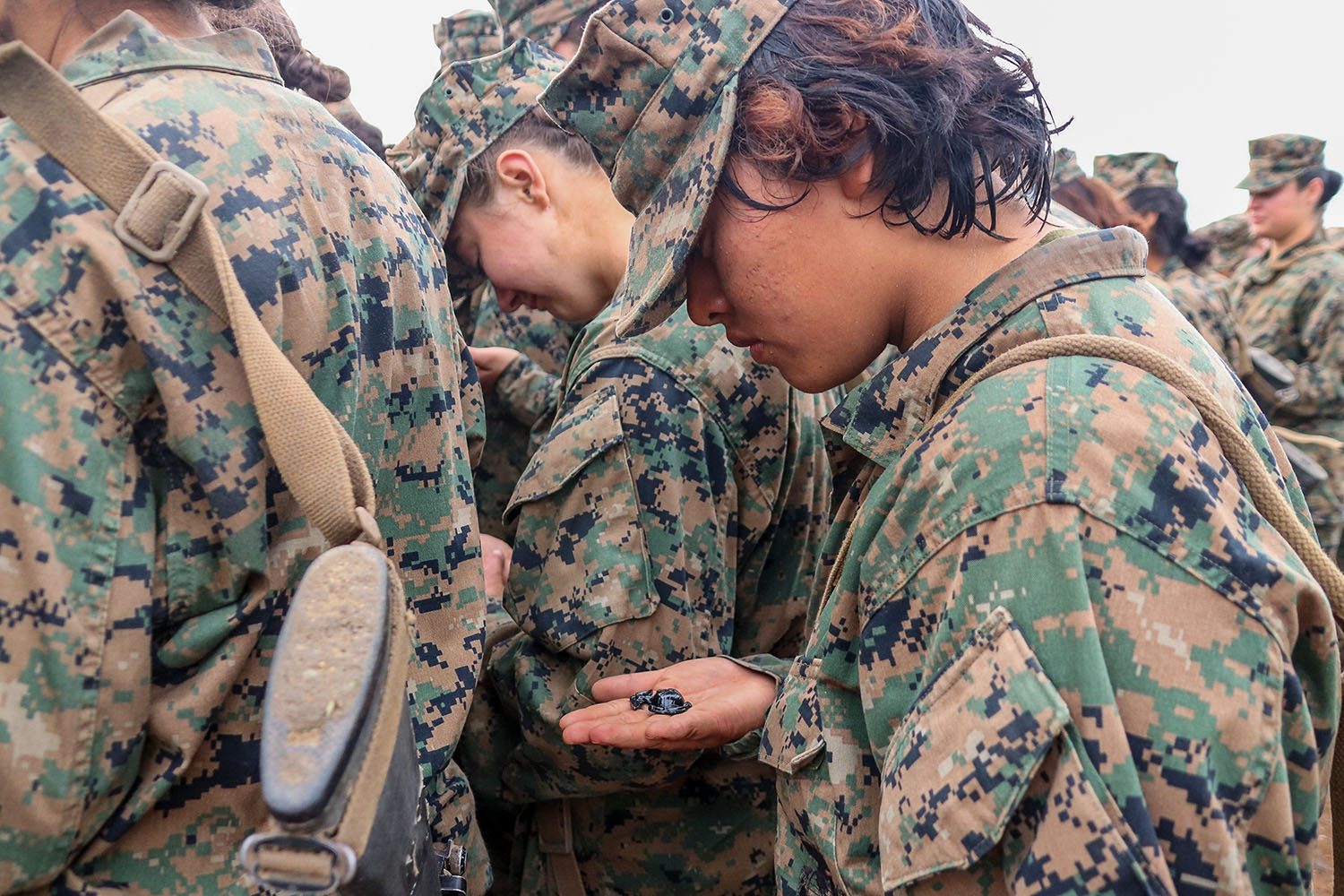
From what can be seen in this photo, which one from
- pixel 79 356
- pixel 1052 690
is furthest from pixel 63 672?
pixel 1052 690

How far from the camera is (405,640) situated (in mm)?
1112

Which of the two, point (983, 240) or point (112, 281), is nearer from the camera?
point (112, 281)

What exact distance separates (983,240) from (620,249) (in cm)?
154

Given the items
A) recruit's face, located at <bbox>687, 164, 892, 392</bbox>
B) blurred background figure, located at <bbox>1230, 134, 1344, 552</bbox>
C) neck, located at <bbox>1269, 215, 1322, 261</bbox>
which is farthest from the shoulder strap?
neck, located at <bbox>1269, 215, 1322, 261</bbox>

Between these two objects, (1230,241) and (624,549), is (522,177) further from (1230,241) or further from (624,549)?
(1230,241)

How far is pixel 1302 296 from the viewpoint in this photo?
7.26 m

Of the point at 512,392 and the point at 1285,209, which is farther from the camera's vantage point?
the point at 1285,209

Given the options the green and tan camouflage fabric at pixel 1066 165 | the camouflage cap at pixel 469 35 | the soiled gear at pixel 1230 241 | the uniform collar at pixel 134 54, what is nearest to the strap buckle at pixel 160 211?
the uniform collar at pixel 134 54

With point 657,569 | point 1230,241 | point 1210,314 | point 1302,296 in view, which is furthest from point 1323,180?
point 657,569

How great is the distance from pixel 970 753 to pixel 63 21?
Result: 157 centimetres

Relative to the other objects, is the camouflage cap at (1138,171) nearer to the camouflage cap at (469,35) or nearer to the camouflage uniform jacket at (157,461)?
the camouflage cap at (469,35)

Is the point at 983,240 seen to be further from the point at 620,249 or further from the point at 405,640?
the point at 620,249

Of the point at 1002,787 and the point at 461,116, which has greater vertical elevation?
the point at 461,116

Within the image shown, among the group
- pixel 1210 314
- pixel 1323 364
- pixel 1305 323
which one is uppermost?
pixel 1210 314
